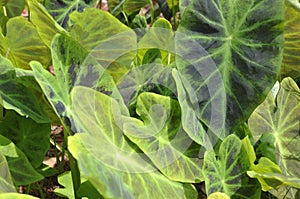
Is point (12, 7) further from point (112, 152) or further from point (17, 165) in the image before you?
point (112, 152)

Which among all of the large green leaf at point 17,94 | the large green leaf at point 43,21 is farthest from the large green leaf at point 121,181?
the large green leaf at point 43,21

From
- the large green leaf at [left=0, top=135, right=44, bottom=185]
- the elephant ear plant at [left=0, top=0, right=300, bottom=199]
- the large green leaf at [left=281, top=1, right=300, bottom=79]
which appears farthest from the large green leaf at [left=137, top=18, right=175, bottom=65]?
the large green leaf at [left=0, top=135, right=44, bottom=185]

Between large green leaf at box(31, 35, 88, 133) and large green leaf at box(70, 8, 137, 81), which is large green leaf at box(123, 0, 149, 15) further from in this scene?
large green leaf at box(31, 35, 88, 133)

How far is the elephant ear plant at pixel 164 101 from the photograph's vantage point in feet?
3.14

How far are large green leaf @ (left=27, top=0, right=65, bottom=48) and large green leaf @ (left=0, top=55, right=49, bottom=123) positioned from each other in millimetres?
105

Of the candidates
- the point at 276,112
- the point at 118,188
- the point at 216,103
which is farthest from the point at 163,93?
the point at 118,188

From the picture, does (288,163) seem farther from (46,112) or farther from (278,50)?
(46,112)

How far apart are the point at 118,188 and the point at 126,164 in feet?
0.46

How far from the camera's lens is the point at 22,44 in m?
Result: 1.17

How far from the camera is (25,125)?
1.13m

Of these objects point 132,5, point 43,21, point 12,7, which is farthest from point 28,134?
point 132,5

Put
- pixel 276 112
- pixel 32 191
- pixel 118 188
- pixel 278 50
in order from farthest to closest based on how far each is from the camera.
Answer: pixel 32 191 < pixel 276 112 < pixel 278 50 < pixel 118 188

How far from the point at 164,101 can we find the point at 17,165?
0.90 ft

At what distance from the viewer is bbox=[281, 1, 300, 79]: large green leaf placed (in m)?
1.20
